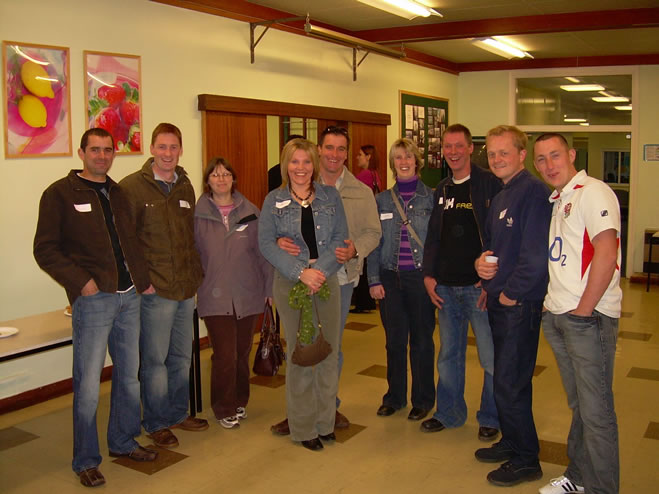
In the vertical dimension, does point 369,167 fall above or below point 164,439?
above

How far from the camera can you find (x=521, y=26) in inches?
277

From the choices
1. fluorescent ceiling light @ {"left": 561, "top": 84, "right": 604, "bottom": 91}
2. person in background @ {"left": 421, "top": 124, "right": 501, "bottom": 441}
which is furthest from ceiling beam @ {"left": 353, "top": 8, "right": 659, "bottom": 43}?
person in background @ {"left": 421, "top": 124, "right": 501, "bottom": 441}

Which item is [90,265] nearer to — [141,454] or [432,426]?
[141,454]

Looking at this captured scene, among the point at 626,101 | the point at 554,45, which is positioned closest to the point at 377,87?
the point at 554,45

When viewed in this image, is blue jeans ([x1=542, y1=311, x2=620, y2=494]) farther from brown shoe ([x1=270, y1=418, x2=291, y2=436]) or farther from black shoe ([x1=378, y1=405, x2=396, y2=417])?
brown shoe ([x1=270, y1=418, x2=291, y2=436])

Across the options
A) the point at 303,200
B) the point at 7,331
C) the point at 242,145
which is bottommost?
the point at 7,331

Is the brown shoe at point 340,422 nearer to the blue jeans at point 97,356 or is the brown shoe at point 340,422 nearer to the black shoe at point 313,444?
the black shoe at point 313,444

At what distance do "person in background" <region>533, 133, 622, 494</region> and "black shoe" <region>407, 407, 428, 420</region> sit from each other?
4.29 ft

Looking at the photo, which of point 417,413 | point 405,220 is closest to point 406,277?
point 405,220

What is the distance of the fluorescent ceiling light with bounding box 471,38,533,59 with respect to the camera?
780 cm

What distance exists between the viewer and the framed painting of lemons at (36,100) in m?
4.30

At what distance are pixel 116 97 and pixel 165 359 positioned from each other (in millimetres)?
2158

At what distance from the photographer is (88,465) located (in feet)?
10.9

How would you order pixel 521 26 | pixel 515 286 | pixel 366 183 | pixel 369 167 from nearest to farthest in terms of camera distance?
pixel 515 286
pixel 521 26
pixel 366 183
pixel 369 167
